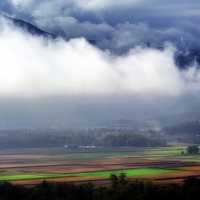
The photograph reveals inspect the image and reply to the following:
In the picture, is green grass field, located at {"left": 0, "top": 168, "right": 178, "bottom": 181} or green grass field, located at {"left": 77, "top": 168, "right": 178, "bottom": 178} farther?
green grass field, located at {"left": 77, "top": 168, "right": 178, "bottom": 178}

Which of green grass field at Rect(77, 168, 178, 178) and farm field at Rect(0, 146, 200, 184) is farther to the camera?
green grass field at Rect(77, 168, 178, 178)

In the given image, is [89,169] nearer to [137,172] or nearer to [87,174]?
[87,174]

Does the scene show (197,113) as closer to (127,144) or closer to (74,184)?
(127,144)

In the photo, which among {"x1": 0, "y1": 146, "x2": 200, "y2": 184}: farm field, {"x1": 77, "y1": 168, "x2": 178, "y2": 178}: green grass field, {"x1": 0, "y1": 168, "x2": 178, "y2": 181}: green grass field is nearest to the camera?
{"x1": 0, "y1": 146, "x2": 200, "y2": 184}: farm field

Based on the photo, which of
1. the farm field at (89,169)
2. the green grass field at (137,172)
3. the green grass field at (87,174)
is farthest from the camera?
the green grass field at (137,172)

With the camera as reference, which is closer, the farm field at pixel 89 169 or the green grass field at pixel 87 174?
the farm field at pixel 89 169

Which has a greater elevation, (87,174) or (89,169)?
(89,169)

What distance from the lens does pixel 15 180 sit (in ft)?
119

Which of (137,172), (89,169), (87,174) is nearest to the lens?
(87,174)

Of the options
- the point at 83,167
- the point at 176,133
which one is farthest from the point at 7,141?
the point at 83,167

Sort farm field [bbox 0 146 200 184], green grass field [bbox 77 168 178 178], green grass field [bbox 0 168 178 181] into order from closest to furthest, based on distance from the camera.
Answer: farm field [bbox 0 146 200 184] < green grass field [bbox 0 168 178 181] < green grass field [bbox 77 168 178 178]

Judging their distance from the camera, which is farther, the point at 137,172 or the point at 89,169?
the point at 89,169

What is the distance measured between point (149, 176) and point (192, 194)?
27.8 feet

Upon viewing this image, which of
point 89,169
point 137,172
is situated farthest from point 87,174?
point 89,169
